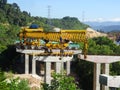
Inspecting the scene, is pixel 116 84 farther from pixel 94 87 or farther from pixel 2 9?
pixel 2 9

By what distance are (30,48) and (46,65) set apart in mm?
12484

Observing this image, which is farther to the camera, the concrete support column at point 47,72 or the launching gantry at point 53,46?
the concrete support column at point 47,72

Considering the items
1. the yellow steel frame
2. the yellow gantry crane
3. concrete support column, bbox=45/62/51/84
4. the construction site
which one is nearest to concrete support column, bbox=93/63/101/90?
the construction site

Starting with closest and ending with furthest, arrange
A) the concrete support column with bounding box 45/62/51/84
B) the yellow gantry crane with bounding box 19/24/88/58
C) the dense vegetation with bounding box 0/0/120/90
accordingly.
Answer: the yellow gantry crane with bounding box 19/24/88/58 < the concrete support column with bounding box 45/62/51/84 < the dense vegetation with bounding box 0/0/120/90

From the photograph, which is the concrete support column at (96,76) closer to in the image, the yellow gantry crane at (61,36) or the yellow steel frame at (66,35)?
the yellow gantry crane at (61,36)

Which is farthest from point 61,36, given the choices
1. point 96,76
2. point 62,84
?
point 62,84

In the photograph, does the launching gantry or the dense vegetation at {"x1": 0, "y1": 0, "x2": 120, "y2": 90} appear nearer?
the launching gantry

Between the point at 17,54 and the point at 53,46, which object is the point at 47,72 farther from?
the point at 17,54

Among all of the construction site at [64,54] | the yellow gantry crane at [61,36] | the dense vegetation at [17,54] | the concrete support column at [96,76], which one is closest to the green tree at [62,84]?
the dense vegetation at [17,54]

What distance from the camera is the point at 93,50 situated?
6669 cm

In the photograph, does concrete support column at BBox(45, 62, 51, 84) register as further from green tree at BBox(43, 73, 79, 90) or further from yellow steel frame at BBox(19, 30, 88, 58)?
green tree at BBox(43, 73, 79, 90)

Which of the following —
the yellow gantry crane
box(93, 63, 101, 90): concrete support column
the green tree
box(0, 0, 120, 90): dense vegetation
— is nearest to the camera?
the green tree

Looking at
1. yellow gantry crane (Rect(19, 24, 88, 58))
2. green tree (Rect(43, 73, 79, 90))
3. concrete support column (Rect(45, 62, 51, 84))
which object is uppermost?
yellow gantry crane (Rect(19, 24, 88, 58))

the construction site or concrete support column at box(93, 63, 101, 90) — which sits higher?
the construction site
